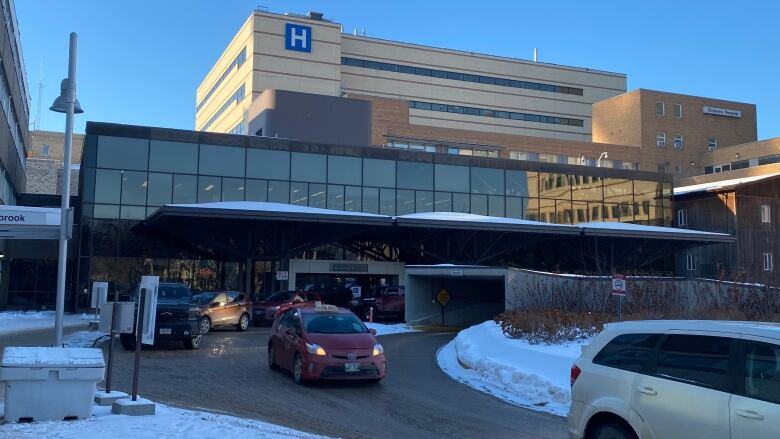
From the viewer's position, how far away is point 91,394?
8625 millimetres

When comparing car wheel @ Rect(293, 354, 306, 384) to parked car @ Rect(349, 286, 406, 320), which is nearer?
car wheel @ Rect(293, 354, 306, 384)

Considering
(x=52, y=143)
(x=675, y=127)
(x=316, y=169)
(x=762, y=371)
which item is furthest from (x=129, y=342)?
(x=52, y=143)

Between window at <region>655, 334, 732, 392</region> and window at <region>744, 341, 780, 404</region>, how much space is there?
0.58 ft

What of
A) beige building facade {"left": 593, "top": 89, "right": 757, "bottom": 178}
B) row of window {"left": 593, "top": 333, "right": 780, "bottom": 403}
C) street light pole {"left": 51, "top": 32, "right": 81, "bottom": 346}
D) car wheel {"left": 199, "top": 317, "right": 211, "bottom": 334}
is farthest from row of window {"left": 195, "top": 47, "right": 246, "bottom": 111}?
row of window {"left": 593, "top": 333, "right": 780, "bottom": 403}

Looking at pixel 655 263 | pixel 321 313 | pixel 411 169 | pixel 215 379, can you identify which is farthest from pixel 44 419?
pixel 655 263

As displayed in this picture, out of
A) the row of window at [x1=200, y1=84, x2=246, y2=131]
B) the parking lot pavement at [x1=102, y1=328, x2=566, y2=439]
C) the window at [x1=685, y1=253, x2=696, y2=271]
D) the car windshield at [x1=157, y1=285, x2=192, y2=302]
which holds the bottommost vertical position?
the parking lot pavement at [x1=102, y1=328, x2=566, y2=439]

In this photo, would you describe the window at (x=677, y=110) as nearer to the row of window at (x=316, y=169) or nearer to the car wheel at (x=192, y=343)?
the row of window at (x=316, y=169)

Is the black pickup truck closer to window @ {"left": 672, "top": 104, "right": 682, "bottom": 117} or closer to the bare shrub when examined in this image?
the bare shrub

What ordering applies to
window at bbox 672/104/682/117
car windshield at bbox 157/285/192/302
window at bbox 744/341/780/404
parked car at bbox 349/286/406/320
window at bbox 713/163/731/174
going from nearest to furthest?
window at bbox 744/341/780/404
car windshield at bbox 157/285/192/302
parked car at bbox 349/286/406/320
window at bbox 713/163/731/174
window at bbox 672/104/682/117

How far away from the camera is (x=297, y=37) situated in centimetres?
7456

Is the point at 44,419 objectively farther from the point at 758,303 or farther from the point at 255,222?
the point at 255,222

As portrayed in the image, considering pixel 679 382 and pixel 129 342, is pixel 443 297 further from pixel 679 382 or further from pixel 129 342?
pixel 679 382

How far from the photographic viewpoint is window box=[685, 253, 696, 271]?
168 feet

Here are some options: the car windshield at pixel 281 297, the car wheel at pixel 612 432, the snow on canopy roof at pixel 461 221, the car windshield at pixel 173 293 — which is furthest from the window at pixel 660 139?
the car wheel at pixel 612 432
